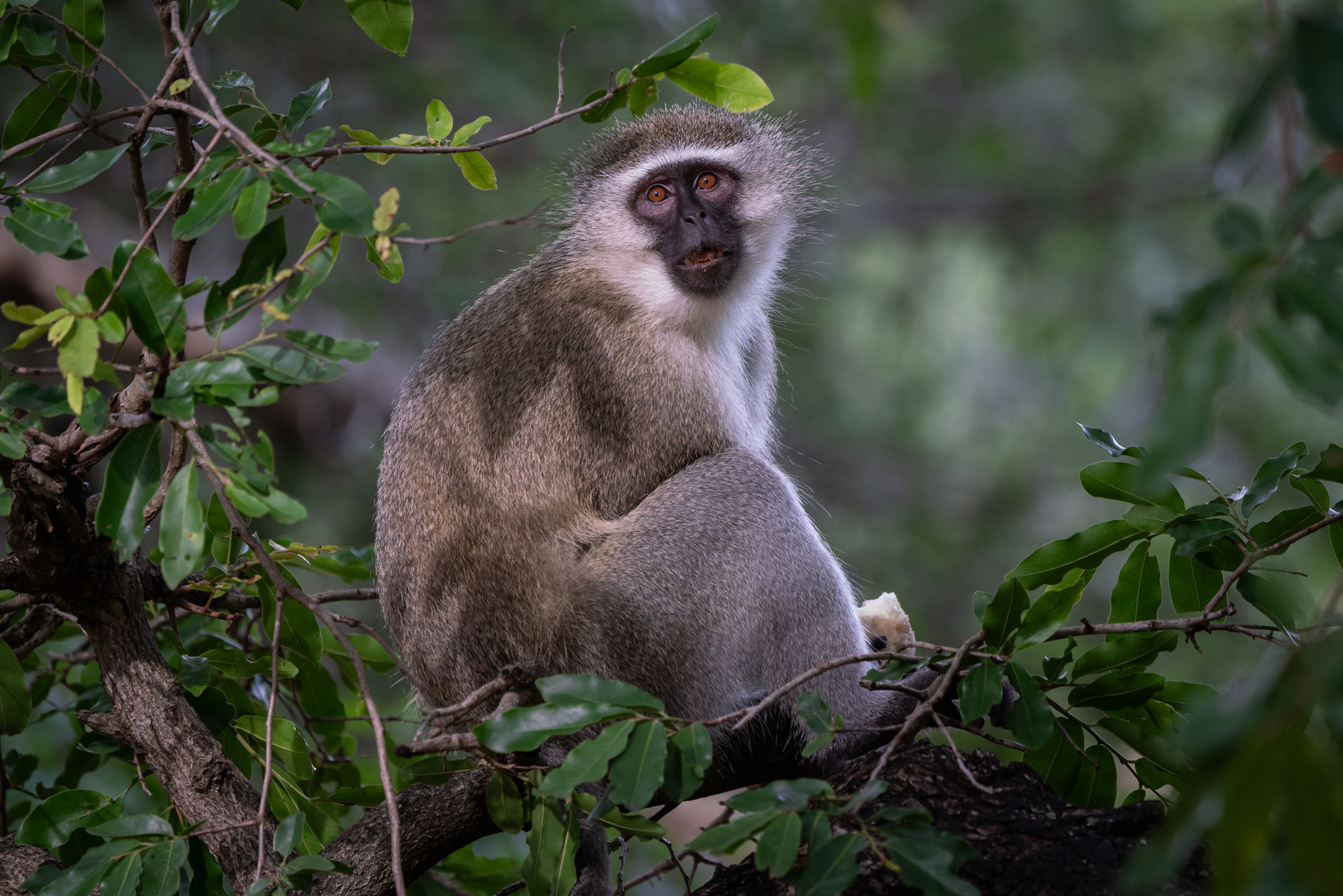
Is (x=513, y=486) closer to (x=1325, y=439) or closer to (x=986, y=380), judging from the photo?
(x=1325, y=439)

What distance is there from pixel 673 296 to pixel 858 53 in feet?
7.47

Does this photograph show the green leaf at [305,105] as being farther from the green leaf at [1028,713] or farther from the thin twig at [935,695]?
the green leaf at [1028,713]

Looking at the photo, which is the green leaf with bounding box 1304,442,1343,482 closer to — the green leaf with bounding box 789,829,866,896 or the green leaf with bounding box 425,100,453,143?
the green leaf with bounding box 789,829,866,896

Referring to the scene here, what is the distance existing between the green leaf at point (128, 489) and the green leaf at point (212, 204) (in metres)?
0.42

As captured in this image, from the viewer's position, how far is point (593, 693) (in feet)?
7.07

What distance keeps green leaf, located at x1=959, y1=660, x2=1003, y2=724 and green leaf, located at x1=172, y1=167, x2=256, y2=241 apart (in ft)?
6.17

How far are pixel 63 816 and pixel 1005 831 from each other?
230cm

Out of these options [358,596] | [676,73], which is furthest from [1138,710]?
[358,596]

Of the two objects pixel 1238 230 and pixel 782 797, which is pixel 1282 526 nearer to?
pixel 782 797

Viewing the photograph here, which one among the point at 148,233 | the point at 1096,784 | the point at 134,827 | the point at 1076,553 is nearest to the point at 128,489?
the point at 148,233

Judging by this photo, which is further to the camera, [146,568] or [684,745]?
[146,568]

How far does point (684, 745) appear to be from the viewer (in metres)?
2.12

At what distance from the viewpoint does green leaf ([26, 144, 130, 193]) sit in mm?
2346

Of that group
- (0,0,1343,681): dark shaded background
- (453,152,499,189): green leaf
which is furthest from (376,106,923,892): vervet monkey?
(0,0,1343,681): dark shaded background
